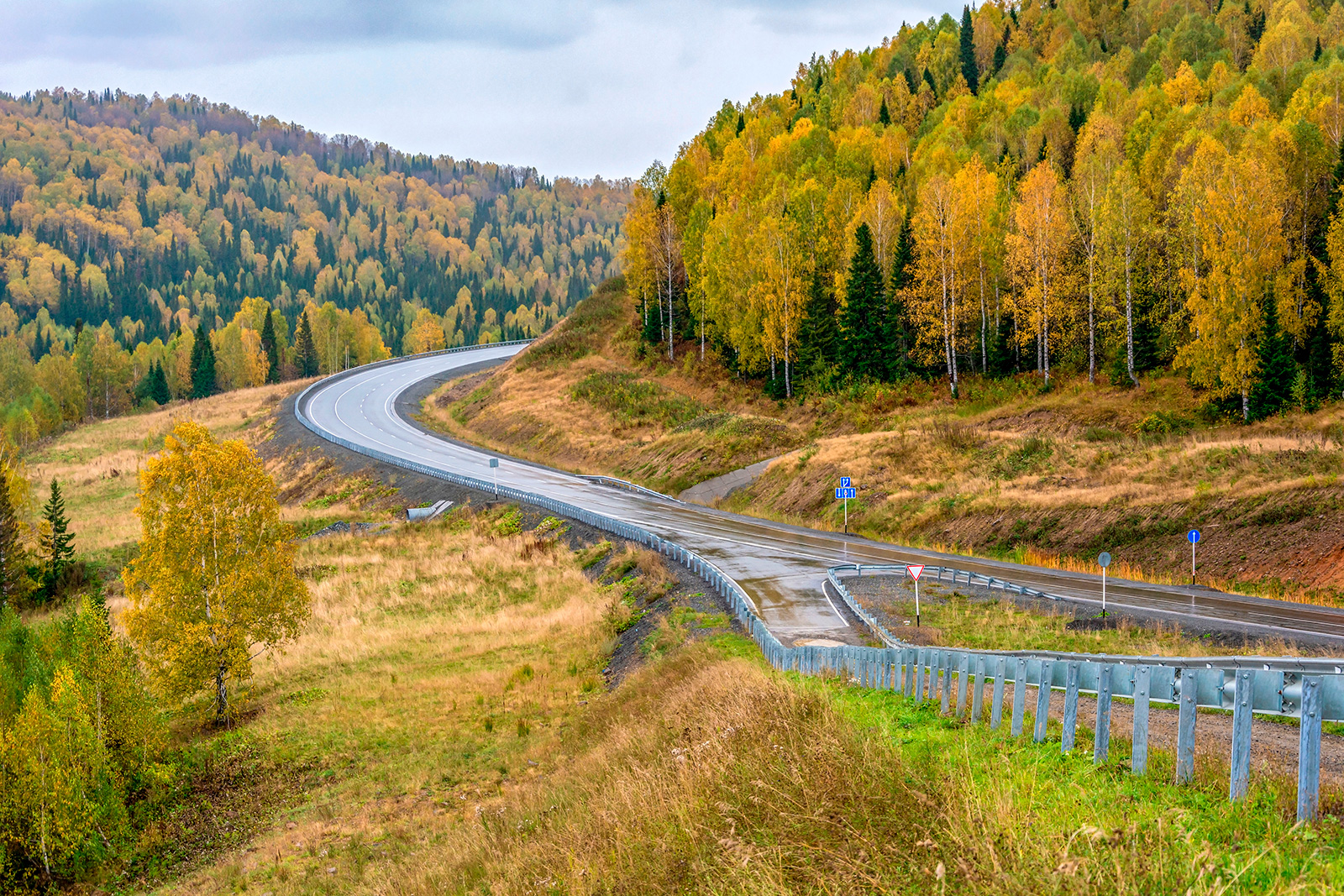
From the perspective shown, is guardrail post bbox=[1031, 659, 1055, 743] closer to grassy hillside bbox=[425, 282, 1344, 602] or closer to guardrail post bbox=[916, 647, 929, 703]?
guardrail post bbox=[916, 647, 929, 703]

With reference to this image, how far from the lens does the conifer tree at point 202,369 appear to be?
133250 mm

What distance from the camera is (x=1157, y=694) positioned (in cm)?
907

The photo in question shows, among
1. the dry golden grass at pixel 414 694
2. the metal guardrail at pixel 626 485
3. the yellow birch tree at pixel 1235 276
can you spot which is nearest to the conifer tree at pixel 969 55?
the yellow birch tree at pixel 1235 276

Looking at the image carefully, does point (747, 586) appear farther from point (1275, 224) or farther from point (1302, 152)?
point (1302, 152)

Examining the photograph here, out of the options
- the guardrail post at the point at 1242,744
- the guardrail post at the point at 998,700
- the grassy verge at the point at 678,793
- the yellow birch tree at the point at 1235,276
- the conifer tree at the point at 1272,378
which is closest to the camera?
the grassy verge at the point at 678,793

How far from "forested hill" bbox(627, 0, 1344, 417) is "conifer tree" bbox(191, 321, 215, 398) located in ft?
264

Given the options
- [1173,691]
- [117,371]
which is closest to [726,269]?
[1173,691]

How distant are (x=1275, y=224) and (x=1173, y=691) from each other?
43.1m

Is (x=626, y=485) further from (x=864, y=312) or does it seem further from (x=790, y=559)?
(x=790, y=559)

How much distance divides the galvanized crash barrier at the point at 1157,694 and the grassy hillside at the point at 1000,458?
1551cm

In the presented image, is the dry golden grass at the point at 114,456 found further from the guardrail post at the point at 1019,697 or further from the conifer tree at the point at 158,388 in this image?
the guardrail post at the point at 1019,697

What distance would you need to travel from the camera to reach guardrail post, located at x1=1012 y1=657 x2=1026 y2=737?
10.6 metres

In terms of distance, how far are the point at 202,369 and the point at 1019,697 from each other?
14193cm

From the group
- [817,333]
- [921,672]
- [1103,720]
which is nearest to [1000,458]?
[817,333]
